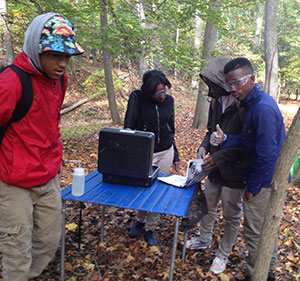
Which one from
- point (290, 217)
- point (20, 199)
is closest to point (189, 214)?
point (20, 199)

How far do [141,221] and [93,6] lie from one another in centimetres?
467

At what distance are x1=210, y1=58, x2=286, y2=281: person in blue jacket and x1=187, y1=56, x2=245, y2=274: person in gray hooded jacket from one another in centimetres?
14

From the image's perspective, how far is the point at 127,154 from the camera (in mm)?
2699

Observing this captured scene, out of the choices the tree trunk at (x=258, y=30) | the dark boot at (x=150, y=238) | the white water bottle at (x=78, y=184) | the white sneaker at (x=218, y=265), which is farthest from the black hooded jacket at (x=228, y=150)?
the tree trunk at (x=258, y=30)

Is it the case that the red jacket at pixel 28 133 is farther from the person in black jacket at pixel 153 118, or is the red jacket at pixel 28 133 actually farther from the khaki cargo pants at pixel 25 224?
the person in black jacket at pixel 153 118

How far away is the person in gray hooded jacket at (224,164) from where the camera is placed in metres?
2.78

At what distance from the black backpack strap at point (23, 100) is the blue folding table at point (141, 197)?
86 cm

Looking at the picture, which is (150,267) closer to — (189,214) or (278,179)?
(189,214)

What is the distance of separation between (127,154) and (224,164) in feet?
3.20

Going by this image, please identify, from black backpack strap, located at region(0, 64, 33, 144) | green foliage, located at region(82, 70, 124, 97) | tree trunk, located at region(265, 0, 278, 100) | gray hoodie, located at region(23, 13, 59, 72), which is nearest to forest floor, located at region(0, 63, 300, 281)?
black backpack strap, located at region(0, 64, 33, 144)

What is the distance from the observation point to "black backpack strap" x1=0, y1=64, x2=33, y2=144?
1.92 metres

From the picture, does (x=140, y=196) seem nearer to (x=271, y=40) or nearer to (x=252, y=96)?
(x=252, y=96)

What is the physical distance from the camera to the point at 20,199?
2.05m

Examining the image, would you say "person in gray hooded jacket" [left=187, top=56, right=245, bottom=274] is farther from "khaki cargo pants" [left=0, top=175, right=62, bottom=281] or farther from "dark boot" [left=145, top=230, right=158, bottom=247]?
"khaki cargo pants" [left=0, top=175, right=62, bottom=281]
